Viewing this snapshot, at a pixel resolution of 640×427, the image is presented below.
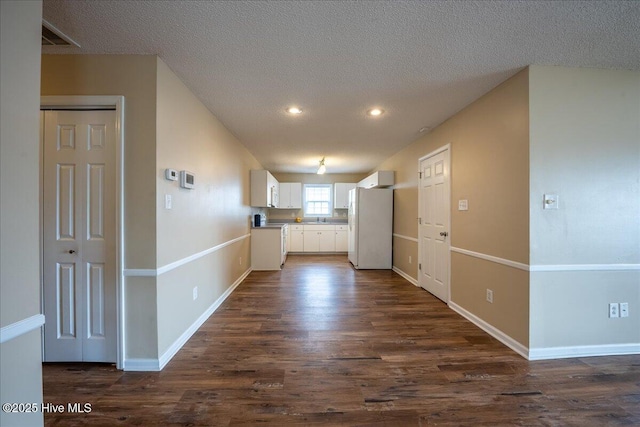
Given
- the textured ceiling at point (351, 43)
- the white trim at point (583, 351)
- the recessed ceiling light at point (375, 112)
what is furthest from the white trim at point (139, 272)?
the white trim at point (583, 351)


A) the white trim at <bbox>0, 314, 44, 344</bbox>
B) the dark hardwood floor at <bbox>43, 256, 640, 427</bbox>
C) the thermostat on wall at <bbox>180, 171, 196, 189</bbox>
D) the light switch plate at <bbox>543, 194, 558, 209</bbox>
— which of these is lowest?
the dark hardwood floor at <bbox>43, 256, 640, 427</bbox>

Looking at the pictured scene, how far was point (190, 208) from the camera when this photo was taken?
2.51 meters

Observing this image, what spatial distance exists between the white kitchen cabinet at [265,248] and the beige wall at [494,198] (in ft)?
11.1

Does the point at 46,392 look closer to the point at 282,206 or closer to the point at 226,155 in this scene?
the point at 226,155

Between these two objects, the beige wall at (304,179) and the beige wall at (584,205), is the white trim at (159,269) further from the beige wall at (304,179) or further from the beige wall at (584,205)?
the beige wall at (304,179)

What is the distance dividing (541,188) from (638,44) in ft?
3.82

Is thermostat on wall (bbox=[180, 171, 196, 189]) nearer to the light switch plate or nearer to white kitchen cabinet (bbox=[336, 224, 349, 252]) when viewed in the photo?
the light switch plate

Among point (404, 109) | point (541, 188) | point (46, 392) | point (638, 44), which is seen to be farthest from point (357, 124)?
point (46, 392)

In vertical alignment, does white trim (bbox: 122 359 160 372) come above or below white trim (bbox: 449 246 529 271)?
below

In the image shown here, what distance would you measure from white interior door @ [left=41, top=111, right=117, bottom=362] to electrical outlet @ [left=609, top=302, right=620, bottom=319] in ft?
13.5

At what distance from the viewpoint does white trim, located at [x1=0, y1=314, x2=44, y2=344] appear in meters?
1.00

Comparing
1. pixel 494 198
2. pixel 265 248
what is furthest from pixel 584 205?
pixel 265 248

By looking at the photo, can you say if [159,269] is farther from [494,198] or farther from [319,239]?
[319,239]

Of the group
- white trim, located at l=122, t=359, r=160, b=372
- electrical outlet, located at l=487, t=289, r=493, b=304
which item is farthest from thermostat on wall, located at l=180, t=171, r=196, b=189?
electrical outlet, located at l=487, t=289, r=493, b=304
